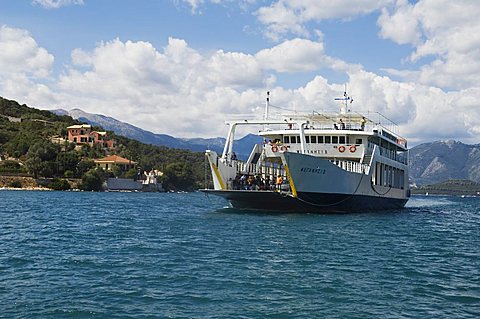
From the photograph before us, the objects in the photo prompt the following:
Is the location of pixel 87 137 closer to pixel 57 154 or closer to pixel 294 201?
pixel 57 154

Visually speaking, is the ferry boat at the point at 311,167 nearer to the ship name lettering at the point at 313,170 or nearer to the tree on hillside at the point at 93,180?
the ship name lettering at the point at 313,170

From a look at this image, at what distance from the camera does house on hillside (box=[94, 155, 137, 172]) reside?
13511 centimetres

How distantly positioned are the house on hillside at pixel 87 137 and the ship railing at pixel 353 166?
11770 cm

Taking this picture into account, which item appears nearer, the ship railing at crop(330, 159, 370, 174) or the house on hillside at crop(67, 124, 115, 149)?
the ship railing at crop(330, 159, 370, 174)

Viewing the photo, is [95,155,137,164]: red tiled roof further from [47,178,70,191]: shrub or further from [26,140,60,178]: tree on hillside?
[47,178,70,191]: shrub

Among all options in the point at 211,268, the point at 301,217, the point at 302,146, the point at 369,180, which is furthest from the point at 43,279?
the point at 369,180

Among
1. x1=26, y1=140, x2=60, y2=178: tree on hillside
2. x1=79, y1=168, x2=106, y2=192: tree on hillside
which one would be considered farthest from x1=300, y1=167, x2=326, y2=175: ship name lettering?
x1=26, y1=140, x2=60, y2=178: tree on hillside

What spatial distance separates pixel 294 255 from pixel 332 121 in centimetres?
2662

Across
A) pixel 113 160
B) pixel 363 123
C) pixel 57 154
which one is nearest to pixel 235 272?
pixel 363 123

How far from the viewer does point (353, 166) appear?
1631 inches

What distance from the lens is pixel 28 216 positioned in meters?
37.4

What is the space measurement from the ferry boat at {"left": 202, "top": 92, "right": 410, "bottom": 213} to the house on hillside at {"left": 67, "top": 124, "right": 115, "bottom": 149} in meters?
113

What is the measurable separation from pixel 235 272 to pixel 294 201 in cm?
2132

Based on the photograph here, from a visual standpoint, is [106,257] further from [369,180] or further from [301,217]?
[369,180]
